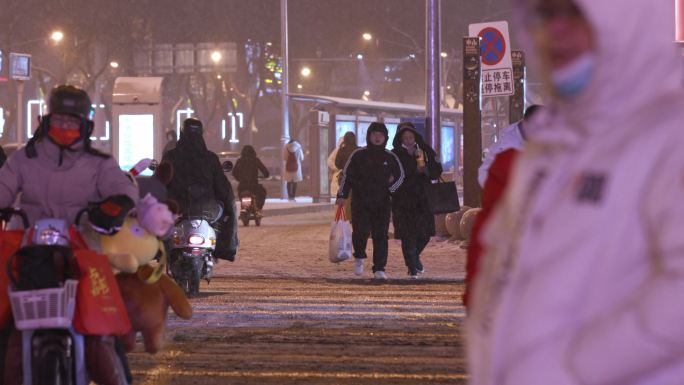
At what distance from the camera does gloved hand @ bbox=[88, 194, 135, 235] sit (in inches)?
241

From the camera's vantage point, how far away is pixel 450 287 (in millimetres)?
14969

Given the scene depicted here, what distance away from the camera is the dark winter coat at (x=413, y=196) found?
16.3 m

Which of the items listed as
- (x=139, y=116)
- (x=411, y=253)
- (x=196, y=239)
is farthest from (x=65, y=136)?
(x=139, y=116)

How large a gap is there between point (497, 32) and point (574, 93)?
20.0 m

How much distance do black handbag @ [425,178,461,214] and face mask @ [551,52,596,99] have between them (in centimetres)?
1346

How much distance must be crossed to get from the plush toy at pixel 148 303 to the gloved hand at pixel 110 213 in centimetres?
25

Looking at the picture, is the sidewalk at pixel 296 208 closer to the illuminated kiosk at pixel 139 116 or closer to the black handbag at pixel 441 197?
the illuminated kiosk at pixel 139 116

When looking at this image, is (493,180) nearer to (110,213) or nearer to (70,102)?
(110,213)

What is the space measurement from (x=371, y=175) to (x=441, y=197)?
32.0 inches

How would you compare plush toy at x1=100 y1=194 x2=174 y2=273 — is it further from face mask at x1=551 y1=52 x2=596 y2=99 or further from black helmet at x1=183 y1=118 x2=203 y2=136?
black helmet at x1=183 y1=118 x2=203 y2=136

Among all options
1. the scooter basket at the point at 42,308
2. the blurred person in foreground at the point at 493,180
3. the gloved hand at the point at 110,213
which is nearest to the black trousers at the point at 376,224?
the blurred person in foreground at the point at 493,180

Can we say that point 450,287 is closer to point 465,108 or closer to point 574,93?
point 465,108

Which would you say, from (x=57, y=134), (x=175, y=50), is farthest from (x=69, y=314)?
(x=175, y=50)

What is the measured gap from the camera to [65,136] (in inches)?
254
